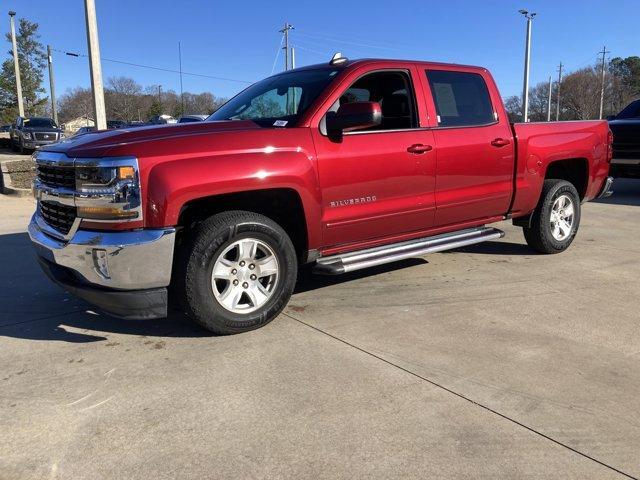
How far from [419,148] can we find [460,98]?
0.97 meters

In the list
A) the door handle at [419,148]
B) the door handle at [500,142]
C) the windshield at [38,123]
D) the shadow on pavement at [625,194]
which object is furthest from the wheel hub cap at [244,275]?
the windshield at [38,123]

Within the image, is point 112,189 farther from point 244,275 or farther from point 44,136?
point 44,136

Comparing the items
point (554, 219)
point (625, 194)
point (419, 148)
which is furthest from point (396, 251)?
point (625, 194)

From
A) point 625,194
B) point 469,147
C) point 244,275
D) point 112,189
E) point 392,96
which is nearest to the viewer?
point 112,189

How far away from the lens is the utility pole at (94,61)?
1196cm

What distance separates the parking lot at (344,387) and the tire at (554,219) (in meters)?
1.12

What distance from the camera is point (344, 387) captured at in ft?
10.7

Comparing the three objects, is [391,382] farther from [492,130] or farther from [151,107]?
[151,107]

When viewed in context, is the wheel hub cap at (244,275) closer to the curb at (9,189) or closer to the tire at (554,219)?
the tire at (554,219)

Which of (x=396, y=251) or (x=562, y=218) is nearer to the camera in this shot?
(x=396, y=251)

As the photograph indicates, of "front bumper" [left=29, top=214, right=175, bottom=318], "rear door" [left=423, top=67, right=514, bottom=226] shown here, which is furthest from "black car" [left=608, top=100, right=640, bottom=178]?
"front bumper" [left=29, top=214, right=175, bottom=318]

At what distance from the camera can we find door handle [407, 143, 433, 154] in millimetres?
4719

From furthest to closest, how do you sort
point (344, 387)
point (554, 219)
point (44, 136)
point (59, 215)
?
1. point (44, 136)
2. point (554, 219)
3. point (59, 215)
4. point (344, 387)

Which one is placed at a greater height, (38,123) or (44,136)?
(38,123)
